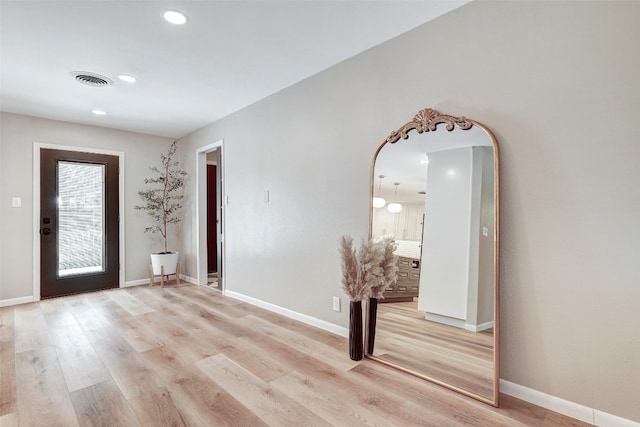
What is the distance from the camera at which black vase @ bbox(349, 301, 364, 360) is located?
2363mm

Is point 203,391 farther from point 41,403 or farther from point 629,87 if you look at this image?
point 629,87

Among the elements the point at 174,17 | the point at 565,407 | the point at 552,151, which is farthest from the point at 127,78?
the point at 565,407

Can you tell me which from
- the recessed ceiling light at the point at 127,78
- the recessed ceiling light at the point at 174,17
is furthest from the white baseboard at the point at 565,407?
the recessed ceiling light at the point at 127,78

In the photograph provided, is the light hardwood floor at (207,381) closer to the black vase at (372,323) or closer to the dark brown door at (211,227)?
the black vase at (372,323)

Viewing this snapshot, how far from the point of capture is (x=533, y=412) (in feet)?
5.63

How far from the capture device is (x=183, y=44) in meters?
2.48

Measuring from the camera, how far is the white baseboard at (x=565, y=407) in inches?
61.4

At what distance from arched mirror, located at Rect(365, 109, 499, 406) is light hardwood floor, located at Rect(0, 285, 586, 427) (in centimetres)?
19

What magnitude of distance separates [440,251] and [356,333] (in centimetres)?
88

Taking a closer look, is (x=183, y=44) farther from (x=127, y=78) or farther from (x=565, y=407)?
(x=565, y=407)

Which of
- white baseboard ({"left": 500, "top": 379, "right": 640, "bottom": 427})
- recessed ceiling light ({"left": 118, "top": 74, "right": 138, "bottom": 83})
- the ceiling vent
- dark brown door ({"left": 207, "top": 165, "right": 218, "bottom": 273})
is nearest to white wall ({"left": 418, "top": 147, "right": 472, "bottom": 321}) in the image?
white baseboard ({"left": 500, "top": 379, "right": 640, "bottom": 427})

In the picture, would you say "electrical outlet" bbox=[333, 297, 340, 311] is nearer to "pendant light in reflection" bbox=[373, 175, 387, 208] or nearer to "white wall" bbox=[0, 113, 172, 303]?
"pendant light in reflection" bbox=[373, 175, 387, 208]

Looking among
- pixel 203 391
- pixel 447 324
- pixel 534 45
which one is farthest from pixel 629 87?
pixel 203 391

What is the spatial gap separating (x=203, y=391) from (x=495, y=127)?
2448 millimetres
